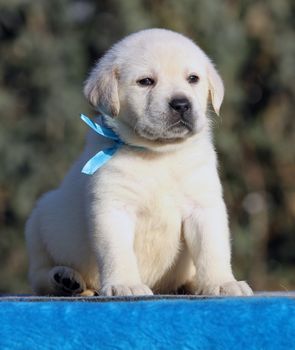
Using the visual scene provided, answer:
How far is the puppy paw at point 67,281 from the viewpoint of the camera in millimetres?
4590

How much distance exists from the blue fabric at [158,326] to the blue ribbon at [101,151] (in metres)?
1.14

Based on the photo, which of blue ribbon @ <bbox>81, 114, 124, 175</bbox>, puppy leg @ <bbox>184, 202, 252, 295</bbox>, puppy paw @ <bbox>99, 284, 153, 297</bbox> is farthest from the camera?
blue ribbon @ <bbox>81, 114, 124, 175</bbox>

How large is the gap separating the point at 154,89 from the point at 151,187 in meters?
0.49

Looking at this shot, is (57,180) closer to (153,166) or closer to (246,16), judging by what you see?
(246,16)

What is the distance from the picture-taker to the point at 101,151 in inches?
176

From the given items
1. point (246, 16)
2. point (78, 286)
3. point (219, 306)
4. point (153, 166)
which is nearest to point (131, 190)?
point (153, 166)

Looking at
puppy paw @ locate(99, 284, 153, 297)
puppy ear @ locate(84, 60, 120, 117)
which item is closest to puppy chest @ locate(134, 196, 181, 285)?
puppy paw @ locate(99, 284, 153, 297)

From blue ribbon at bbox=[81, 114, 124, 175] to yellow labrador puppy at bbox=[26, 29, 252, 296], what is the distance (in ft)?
0.05

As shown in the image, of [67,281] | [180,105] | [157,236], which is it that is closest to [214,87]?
[180,105]

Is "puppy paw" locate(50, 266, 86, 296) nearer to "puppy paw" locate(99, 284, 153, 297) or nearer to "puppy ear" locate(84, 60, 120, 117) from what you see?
"puppy paw" locate(99, 284, 153, 297)

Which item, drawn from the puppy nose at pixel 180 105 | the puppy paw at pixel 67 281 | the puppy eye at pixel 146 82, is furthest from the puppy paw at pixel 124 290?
the puppy eye at pixel 146 82

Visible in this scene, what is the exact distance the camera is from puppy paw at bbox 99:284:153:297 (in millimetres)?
3969

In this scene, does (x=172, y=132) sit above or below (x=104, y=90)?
below

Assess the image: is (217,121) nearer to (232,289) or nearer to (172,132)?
(172,132)
